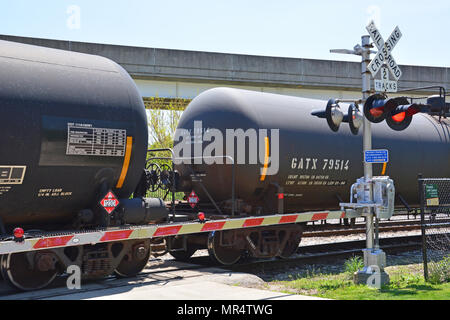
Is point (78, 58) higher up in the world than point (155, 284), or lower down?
higher up

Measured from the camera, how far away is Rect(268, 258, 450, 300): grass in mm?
7773

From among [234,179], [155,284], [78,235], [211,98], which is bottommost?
[155,284]

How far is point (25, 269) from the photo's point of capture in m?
8.27

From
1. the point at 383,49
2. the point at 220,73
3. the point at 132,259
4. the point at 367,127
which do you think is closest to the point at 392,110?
the point at 367,127

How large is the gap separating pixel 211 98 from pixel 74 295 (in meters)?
5.30

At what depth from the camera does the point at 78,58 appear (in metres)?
9.09

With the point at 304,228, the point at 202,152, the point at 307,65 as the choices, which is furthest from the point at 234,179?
the point at 307,65

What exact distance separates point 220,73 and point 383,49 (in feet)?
70.2

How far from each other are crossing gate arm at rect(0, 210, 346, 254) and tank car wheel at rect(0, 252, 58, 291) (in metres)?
0.49

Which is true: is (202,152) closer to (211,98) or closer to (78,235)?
(211,98)

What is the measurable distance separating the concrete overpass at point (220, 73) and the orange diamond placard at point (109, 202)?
726 inches

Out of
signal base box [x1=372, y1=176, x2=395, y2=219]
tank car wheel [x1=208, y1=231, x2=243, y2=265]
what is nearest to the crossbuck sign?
signal base box [x1=372, y1=176, x2=395, y2=219]
